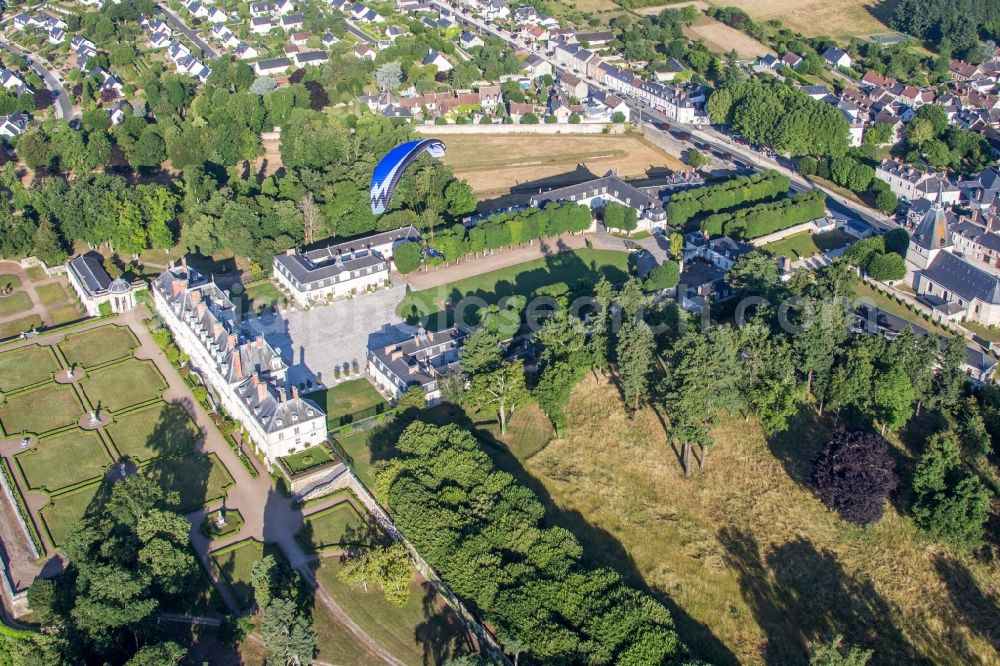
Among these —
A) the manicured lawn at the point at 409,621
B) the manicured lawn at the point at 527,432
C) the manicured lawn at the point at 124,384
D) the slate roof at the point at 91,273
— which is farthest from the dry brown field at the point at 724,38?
the manicured lawn at the point at 409,621

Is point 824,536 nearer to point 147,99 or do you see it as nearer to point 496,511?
point 496,511

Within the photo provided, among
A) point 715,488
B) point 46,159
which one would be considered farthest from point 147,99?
point 715,488

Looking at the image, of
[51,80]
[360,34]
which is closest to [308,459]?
[51,80]

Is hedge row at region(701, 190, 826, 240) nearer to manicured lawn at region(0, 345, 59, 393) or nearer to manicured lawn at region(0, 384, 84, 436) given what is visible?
manicured lawn at region(0, 384, 84, 436)

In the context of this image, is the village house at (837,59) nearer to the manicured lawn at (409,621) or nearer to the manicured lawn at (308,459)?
the manicured lawn at (308,459)

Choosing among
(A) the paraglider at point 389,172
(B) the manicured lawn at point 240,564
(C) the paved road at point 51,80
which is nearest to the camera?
(B) the manicured lawn at point 240,564

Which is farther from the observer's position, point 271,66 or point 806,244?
point 271,66

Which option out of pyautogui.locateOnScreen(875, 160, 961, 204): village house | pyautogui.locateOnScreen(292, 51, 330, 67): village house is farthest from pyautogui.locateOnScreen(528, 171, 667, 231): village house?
pyautogui.locateOnScreen(292, 51, 330, 67): village house

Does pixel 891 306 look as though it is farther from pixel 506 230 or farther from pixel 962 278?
pixel 506 230
